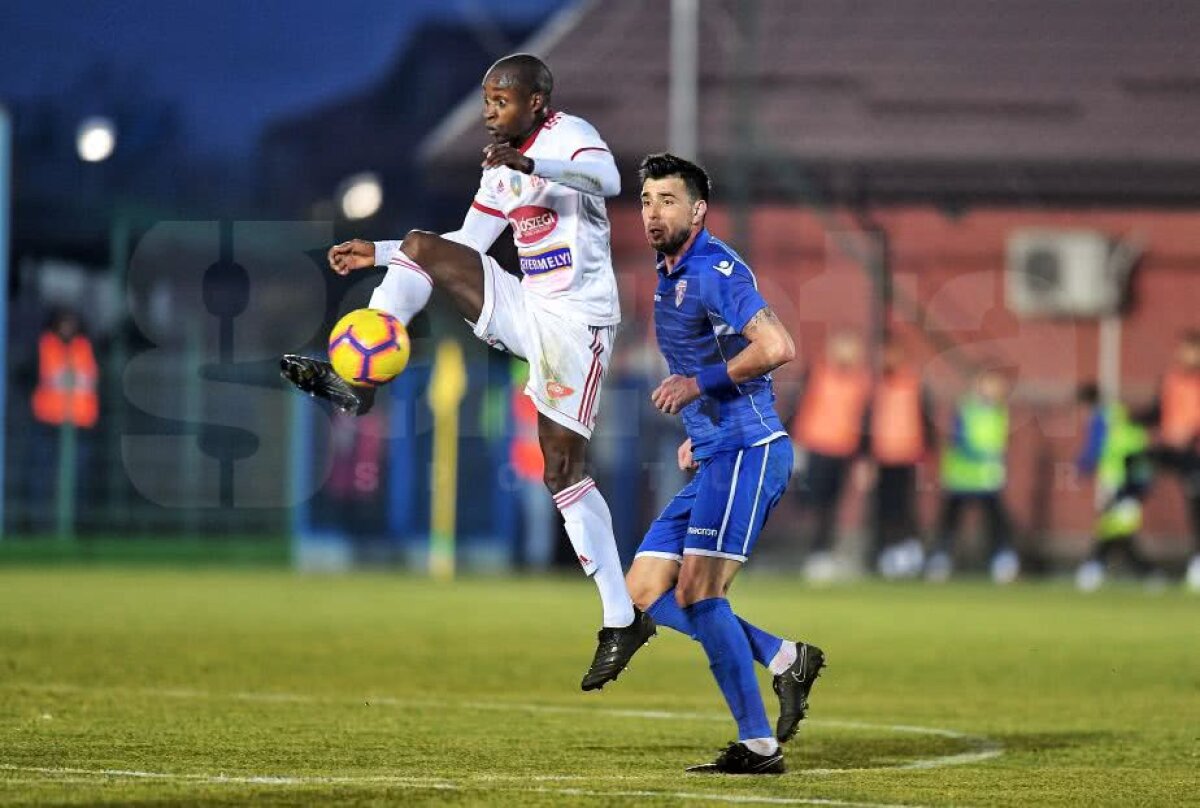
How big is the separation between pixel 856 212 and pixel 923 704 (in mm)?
20263

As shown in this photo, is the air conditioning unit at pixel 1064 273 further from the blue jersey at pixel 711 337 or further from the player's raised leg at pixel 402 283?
the blue jersey at pixel 711 337

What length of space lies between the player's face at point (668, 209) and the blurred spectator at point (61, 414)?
1728 cm

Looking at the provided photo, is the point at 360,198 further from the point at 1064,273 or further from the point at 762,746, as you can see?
the point at 762,746

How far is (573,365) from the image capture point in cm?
897

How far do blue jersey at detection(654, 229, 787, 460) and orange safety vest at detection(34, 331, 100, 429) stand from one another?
17.2m

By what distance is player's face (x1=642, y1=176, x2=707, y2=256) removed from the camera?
792 centimetres

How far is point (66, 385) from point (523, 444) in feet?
16.3

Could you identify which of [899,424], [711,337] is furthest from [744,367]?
[899,424]

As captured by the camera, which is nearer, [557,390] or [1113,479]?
[557,390]

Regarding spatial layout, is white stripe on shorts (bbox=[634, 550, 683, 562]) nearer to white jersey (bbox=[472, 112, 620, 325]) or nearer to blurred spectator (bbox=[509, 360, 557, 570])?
white jersey (bbox=[472, 112, 620, 325])

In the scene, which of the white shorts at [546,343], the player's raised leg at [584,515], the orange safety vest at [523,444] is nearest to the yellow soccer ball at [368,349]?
the white shorts at [546,343]

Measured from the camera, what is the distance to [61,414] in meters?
24.2

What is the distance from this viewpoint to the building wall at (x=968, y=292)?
30828mm

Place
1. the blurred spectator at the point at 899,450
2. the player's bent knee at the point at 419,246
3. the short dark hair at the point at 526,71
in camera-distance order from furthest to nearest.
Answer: the blurred spectator at the point at 899,450 < the player's bent knee at the point at 419,246 < the short dark hair at the point at 526,71
